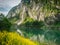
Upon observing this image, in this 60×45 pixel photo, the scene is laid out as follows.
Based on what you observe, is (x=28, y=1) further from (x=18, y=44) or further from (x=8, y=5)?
(x=18, y=44)

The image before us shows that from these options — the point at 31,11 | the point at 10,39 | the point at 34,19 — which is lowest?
the point at 10,39

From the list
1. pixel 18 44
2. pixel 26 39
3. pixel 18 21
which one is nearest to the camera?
pixel 18 44

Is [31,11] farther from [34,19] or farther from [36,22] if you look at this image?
[36,22]

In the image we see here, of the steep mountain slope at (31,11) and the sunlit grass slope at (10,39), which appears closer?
the sunlit grass slope at (10,39)

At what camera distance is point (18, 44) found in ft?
26.8

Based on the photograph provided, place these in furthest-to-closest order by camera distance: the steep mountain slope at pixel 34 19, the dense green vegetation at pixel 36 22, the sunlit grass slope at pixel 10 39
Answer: the steep mountain slope at pixel 34 19 → the dense green vegetation at pixel 36 22 → the sunlit grass slope at pixel 10 39

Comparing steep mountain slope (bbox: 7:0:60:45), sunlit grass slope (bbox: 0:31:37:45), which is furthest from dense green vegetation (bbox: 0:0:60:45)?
sunlit grass slope (bbox: 0:31:37:45)

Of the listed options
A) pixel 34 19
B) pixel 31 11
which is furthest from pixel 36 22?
pixel 31 11

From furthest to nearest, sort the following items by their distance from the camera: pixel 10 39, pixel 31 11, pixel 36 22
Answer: pixel 31 11 → pixel 36 22 → pixel 10 39

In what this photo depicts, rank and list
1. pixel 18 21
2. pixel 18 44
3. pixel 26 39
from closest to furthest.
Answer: pixel 18 44 → pixel 26 39 → pixel 18 21

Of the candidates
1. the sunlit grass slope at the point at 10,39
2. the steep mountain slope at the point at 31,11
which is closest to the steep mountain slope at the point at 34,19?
the steep mountain slope at the point at 31,11

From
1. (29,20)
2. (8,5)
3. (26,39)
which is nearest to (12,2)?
(8,5)

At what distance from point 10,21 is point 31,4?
111cm

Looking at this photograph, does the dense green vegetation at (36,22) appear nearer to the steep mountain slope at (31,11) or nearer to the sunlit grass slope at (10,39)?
the steep mountain slope at (31,11)
